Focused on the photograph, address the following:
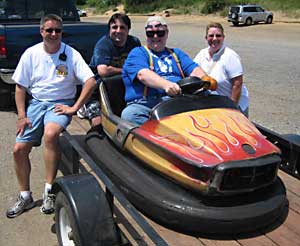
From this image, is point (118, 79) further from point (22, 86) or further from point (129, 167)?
point (129, 167)

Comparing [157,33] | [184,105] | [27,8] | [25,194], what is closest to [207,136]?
[184,105]

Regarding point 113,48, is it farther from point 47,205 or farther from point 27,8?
point 27,8

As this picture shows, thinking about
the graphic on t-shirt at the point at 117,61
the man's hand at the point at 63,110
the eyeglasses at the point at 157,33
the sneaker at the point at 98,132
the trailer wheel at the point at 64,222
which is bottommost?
the trailer wheel at the point at 64,222

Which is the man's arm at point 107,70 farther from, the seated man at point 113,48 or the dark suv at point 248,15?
the dark suv at point 248,15

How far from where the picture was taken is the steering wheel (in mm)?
3516

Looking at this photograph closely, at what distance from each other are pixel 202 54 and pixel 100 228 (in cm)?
280

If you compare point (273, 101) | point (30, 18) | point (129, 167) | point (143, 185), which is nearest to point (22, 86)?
point (129, 167)

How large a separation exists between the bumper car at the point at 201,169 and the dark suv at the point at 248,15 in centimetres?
3512

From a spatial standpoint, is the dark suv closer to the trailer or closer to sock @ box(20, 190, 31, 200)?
sock @ box(20, 190, 31, 200)

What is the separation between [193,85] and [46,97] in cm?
149

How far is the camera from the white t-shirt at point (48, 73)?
164 inches

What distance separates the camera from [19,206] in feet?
13.1

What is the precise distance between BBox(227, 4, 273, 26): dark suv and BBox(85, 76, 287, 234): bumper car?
1383 inches

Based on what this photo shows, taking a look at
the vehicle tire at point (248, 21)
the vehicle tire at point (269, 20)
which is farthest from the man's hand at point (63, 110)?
the vehicle tire at point (269, 20)
